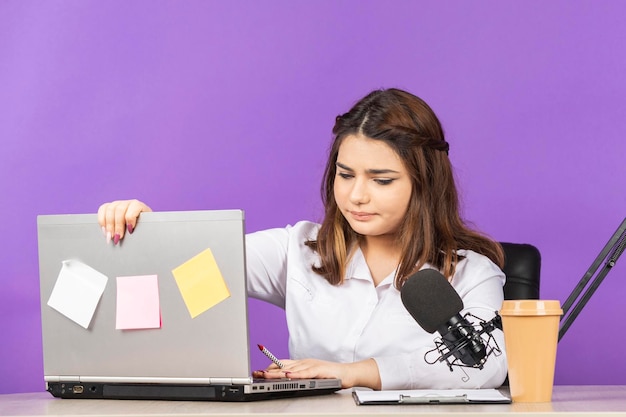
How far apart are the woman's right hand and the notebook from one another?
13mm

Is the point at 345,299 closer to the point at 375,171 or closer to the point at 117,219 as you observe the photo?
the point at 375,171

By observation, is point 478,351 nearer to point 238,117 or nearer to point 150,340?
point 150,340

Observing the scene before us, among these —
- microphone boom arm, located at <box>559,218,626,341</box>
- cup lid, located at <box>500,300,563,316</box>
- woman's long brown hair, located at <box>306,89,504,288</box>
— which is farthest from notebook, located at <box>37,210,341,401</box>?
woman's long brown hair, located at <box>306,89,504,288</box>

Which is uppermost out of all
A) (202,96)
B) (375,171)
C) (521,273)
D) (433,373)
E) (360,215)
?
(202,96)

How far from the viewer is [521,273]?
8.42 ft

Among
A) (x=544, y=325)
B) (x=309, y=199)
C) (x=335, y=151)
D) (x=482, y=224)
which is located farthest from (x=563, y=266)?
(x=544, y=325)

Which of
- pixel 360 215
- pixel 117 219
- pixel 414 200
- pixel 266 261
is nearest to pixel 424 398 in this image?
pixel 117 219

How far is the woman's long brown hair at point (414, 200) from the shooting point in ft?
8.14

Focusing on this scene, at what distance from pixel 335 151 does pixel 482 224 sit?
0.96 meters

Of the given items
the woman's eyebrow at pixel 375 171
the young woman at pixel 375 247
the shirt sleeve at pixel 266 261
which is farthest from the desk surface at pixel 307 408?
the shirt sleeve at pixel 266 261

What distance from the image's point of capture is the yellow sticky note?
1716mm

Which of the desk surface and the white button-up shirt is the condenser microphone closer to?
the desk surface

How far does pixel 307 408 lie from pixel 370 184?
2.87ft

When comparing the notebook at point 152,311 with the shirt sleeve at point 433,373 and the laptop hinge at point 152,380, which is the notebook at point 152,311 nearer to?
the laptop hinge at point 152,380
